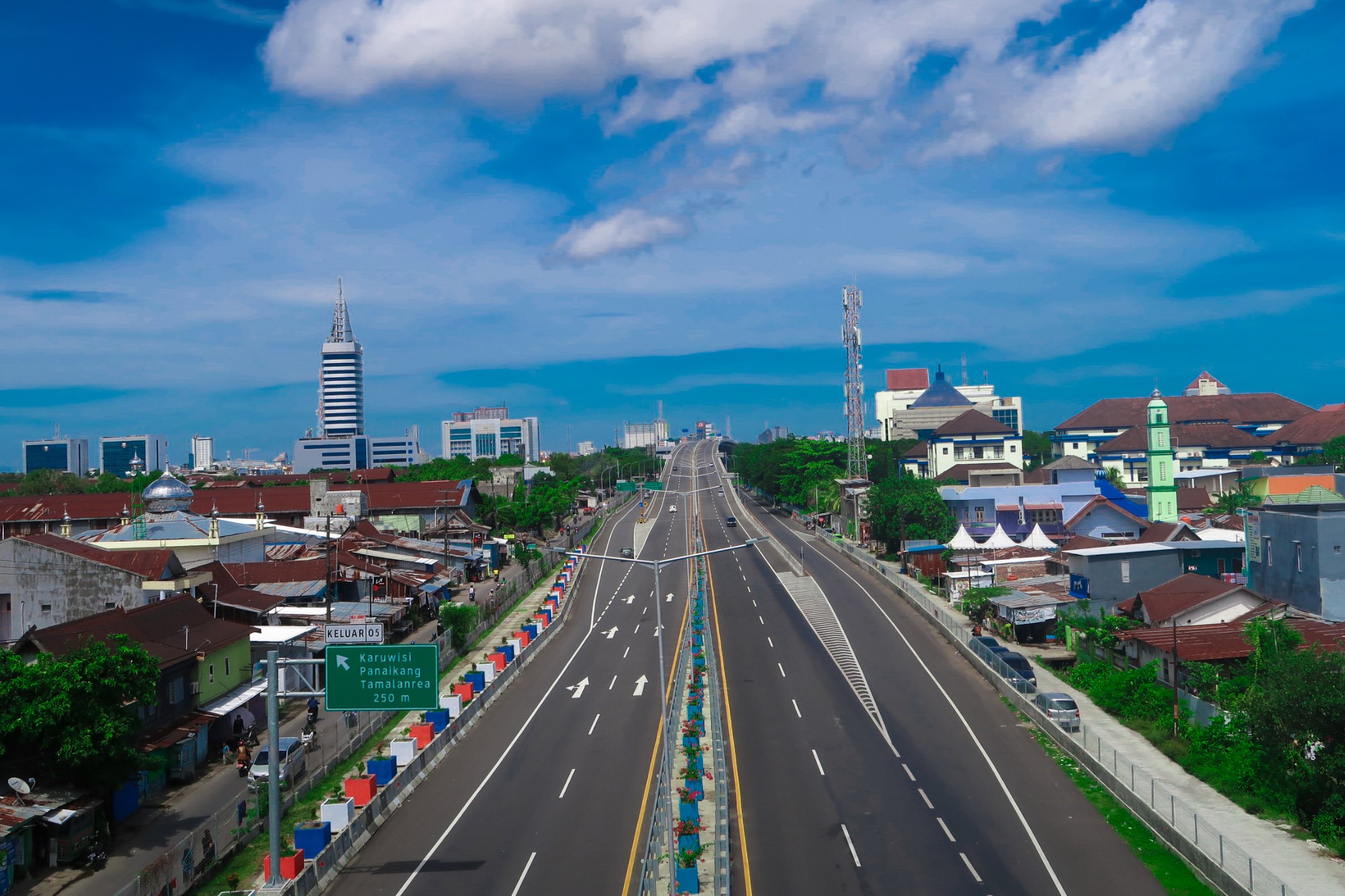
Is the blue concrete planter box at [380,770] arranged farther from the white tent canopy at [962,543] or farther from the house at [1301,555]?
the white tent canopy at [962,543]

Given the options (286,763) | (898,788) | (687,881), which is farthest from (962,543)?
(687,881)

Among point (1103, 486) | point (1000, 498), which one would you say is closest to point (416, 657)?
point (1000, 498)

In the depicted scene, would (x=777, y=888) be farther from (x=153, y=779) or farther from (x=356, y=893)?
(x=153, y=779)

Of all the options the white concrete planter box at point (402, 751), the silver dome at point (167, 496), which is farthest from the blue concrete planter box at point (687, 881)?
the silver dome at point (167, 496)

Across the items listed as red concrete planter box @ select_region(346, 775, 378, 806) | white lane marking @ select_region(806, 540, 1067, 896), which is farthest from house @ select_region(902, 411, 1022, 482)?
red concrete planter box @ select_region(346, 775, 378, 806)

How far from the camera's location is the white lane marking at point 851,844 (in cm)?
2627

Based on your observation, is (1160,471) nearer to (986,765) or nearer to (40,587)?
(986,765)

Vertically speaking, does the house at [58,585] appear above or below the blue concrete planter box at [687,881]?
above

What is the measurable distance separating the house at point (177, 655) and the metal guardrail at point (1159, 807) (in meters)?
30.1

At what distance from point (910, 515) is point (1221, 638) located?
140 feet

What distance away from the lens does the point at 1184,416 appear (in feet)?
496

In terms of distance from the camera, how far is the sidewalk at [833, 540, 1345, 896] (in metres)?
24.9

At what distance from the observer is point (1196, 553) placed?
5778 centimetres

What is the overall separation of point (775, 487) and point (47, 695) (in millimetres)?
122833
